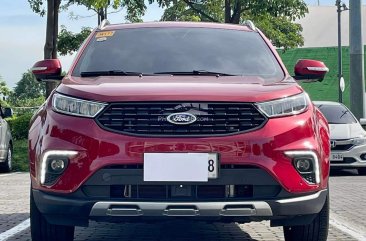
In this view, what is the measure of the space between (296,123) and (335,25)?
63096mm

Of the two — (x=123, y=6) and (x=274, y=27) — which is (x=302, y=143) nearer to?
(x=123, y=6)

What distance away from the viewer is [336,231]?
6609 mm

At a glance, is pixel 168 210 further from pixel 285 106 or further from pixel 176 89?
pixel 285 106

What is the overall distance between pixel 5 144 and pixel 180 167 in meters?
11.0

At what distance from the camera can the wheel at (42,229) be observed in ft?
17.0

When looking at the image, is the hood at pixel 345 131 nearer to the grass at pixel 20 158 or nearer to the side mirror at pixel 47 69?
the grass at pixel 20 158

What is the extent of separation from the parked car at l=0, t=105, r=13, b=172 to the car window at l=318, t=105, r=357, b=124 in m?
6.03

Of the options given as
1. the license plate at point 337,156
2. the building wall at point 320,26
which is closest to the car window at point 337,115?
the license plate at point 337,156

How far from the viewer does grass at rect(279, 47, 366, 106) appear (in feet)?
170

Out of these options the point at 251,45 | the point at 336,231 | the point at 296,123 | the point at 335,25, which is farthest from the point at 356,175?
the point at 335,25

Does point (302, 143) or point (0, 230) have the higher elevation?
point (302, 143)

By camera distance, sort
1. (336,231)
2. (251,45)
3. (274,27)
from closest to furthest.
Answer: (251,45) < (336,231) < (274,27)

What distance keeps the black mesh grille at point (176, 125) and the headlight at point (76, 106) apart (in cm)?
6

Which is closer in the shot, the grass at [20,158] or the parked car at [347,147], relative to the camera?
the parked car at [347,147]
